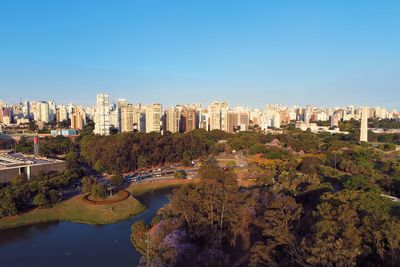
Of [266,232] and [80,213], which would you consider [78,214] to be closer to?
[80,213]

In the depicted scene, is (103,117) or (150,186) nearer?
(150,186)

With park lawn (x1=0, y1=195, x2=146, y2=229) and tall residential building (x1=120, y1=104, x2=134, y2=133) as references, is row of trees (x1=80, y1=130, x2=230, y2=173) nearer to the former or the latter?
park lawn (x1=0, y1=195, x2=146, y2=229)

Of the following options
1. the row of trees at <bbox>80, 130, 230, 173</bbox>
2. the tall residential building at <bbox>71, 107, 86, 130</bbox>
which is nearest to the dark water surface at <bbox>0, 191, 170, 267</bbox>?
the row of trees at <bbox>80, 130, 230, 173</bbox>

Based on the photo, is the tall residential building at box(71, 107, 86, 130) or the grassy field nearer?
the grassy field

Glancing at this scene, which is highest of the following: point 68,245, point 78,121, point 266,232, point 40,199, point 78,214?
point 78,121

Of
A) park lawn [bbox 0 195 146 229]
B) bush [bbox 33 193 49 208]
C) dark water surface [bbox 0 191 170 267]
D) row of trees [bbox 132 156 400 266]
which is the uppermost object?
row of trees [bbox 132 156 400 266]

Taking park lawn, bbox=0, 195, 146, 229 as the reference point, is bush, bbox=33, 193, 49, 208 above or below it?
above

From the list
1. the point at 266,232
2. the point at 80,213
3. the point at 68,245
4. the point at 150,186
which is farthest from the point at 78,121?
the point at 266,232

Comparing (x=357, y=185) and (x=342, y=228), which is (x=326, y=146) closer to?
(x=357, y=185)
